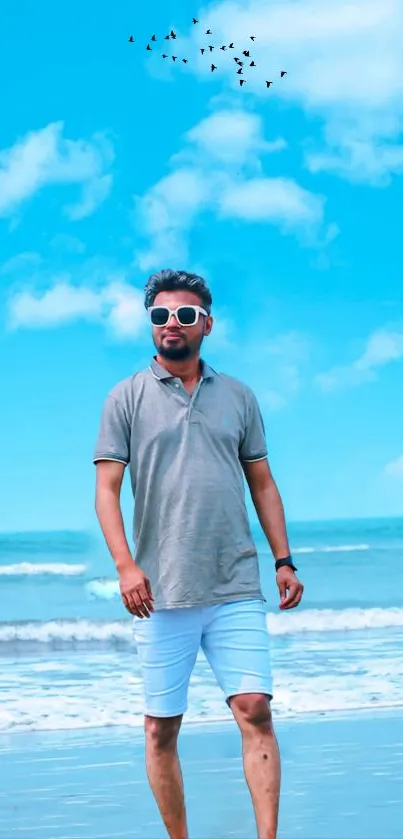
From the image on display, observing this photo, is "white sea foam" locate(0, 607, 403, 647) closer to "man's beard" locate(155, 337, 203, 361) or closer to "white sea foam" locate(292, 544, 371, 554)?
"man's beard" locate(155, 337, 203, 361)

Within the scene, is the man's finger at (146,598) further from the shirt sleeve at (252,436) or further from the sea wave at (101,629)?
the sea wave at (101,629)

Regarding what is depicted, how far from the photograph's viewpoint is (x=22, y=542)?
111 feet

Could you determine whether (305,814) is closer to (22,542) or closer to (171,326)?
(171,326)

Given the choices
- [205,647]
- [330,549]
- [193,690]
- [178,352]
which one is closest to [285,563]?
[205,647]

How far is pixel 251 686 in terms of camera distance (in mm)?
3174

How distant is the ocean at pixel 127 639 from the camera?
7.38 m

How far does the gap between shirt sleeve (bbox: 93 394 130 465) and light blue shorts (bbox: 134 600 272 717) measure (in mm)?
410

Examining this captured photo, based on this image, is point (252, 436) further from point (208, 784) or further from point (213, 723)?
point (213, 723)

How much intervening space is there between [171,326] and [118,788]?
7.03 feet

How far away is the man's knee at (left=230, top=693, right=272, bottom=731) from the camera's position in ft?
10.3

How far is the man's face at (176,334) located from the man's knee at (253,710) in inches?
34.0

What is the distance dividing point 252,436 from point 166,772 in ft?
2.90

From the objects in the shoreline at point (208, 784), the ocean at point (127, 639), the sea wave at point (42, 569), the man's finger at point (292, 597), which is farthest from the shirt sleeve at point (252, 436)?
the sea wave at point (42, 569)

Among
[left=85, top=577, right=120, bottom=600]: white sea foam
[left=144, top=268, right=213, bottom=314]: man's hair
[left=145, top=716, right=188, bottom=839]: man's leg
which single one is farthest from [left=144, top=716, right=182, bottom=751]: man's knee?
[left=85, top=577, right=120, bottom=600]: white sea foam
